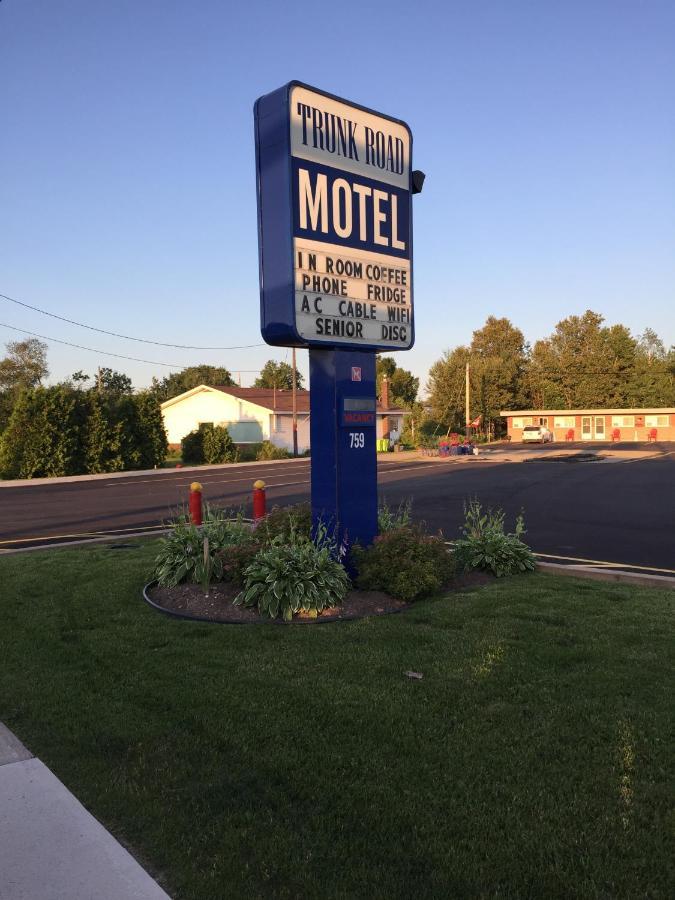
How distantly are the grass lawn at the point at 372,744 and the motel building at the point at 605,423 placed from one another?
63.8 meters

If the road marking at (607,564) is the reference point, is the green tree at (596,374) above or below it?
above

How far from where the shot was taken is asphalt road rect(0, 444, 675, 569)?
40.8ft

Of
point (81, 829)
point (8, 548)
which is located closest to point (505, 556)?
point (81, 829)

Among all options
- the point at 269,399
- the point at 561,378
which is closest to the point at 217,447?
the point at 269,399

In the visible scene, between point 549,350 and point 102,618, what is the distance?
8606 cm

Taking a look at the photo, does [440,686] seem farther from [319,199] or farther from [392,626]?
[319,199]

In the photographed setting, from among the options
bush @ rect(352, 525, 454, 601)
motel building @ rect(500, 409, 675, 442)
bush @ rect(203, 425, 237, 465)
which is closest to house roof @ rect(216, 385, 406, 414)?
bush @ rect(203, 425, 237, 465)

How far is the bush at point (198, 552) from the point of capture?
24.9 feet

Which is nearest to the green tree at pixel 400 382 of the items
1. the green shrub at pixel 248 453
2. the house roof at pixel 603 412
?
the house roof at pixel 603 412

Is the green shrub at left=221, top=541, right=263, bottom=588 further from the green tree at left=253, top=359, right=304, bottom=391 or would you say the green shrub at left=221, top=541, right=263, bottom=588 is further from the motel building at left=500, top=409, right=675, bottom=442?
the green tree at left=253, top=359, right=304, bottom=391

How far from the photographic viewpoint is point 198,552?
26.3ft

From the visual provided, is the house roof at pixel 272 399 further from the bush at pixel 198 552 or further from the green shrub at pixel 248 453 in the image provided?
→ the bush at pixel 198 552

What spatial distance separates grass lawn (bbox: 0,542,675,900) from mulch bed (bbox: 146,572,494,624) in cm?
30

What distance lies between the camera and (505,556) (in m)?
8.67
